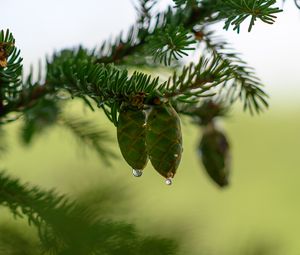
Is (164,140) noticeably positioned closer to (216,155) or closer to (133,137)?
(133,137)

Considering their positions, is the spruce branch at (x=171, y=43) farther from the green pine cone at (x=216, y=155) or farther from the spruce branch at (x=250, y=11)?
the green pine cone at (x=216, y=155)

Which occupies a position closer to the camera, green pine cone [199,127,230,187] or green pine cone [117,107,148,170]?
green pine cone [117,107,148,170]

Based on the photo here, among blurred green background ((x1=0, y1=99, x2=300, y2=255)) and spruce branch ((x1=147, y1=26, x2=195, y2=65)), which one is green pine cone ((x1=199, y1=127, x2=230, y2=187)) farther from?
spruce branch ((x1=147, y1=26, x2=195, y2=65))

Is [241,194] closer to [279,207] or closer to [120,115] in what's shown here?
[279,207]

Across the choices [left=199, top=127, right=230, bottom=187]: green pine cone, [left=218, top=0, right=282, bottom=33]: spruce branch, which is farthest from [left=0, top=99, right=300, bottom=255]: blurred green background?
[left=218, top=0, right=282, bottom=33]: spruce branch

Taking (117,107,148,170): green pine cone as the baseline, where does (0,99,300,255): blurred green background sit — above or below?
below

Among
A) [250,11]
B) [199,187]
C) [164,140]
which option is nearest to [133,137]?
[164,140]
